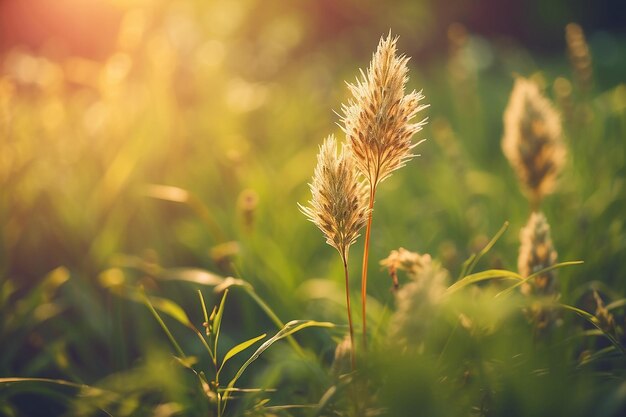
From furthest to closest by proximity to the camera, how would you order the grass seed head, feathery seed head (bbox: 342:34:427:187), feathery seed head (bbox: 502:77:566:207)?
the grass seed head
feathery seed head (bbox: 502:77:566:207)
feathery seed head (bbox: 342:34:427:187)

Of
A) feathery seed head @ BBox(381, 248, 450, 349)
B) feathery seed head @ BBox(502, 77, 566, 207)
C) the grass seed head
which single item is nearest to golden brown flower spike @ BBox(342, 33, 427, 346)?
feathery seed head @ BBox(381, 248, 450, 349)

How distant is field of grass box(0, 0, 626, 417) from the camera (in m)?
1.13

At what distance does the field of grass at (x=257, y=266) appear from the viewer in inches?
44.5

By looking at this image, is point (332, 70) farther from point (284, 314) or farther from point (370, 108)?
point (370, 108)

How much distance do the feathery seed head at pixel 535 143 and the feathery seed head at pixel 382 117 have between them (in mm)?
753

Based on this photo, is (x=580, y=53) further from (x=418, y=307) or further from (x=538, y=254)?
(x=418, y=307)

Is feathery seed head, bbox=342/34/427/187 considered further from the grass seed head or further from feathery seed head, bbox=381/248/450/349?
the grass seed head

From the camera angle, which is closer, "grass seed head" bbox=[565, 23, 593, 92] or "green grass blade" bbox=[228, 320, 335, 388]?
"green grass blade" bbox=[228, 320, 335, 388]

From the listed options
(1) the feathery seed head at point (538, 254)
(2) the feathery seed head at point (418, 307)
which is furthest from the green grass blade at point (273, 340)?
(1) the feathery seed head at point (538, 254)

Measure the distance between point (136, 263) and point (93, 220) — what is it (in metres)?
0.42

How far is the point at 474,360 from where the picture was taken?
3.86ft

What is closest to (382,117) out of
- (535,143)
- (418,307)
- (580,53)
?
(418,307)

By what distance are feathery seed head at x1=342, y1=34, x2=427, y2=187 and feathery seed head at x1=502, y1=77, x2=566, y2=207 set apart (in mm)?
753

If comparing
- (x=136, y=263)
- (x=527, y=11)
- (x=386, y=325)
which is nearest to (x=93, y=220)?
(x=136, y=263)
